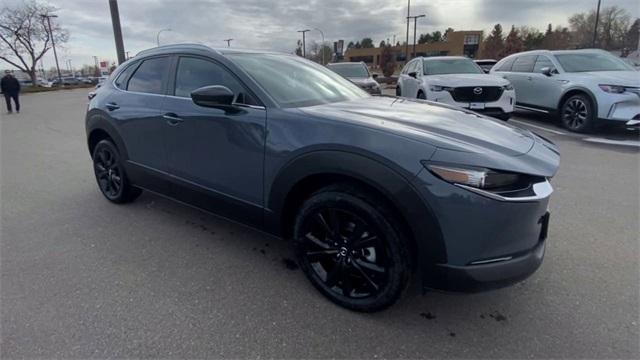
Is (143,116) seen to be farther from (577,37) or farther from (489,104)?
(577,37)

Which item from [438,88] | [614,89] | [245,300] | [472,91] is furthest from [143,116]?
[614,89]

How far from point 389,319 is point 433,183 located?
3.07 feet

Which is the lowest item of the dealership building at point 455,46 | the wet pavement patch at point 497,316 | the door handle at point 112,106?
the wet pavement patch at point 497,316

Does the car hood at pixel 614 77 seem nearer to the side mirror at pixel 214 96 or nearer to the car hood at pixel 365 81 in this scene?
the car hood at pixel 365 81

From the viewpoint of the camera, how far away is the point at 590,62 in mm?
8586

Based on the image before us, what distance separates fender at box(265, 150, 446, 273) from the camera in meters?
2.06

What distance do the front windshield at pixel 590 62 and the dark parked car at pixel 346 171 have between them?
7229 millimetres

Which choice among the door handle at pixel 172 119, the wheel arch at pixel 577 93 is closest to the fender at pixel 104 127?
the door handle at pixel 172 119

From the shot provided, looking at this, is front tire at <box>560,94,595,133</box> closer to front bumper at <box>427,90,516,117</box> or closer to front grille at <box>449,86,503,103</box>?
front bumper at <box>427,90,516,117</box>

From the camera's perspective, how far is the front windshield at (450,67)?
934 cm

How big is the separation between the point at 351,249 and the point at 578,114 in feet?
25.8

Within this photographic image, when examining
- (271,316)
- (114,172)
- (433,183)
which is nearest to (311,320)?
(271,316)

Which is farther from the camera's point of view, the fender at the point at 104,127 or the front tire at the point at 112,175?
the front tire at the point at 112,175

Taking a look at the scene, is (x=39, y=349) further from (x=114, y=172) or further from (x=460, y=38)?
(x=460, y=38)
